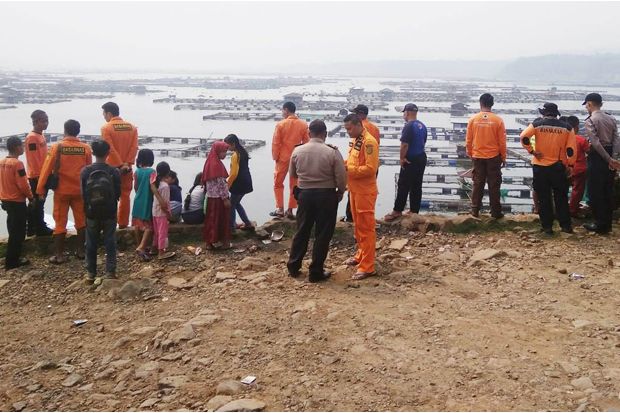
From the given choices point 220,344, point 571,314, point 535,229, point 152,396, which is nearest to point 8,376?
point 152,396

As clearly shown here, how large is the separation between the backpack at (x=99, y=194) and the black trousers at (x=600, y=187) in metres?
5.98

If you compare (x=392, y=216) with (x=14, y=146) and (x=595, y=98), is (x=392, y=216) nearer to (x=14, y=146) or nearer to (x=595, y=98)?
(x=595, y=98)

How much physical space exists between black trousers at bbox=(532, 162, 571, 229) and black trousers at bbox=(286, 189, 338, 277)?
9.96 ft

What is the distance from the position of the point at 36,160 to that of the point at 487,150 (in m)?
6.07

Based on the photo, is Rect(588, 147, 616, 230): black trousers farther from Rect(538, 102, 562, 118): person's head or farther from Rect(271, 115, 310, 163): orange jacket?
Rect(271, 115, 310, 163): orange jacket

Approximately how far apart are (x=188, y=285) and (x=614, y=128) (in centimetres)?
564

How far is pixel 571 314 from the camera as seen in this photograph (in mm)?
4586

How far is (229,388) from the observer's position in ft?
11.5

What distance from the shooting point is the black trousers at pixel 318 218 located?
5418 millimetres

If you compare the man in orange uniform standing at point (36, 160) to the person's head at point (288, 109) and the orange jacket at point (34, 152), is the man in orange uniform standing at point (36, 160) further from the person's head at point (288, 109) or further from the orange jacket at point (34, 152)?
the person's head at point (288, 109)

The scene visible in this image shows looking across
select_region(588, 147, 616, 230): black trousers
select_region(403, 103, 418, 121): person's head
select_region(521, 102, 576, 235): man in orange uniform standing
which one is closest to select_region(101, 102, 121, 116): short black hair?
select_region(403, 103, 418, 121): person's head

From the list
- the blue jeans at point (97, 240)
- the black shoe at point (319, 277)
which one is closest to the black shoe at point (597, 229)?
the black shoe at point (319, 277)

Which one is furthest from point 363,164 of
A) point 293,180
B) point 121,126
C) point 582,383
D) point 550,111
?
→ point 121,126

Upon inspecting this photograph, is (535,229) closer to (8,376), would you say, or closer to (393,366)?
(393,366)
